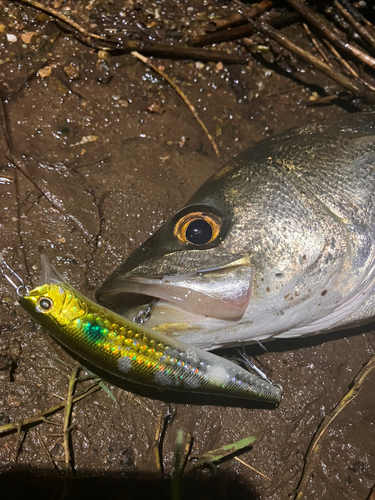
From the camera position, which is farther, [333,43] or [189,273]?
[333,43]

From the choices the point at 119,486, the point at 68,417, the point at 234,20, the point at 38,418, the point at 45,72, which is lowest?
Result: the point at 119,486

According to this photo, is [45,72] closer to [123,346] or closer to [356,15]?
[123,346]

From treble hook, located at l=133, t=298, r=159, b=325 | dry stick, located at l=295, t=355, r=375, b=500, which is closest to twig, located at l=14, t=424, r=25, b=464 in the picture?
treble hook, located at l=133, t=298, r=159, b=325

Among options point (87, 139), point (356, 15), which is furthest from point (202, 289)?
point (356, 15)

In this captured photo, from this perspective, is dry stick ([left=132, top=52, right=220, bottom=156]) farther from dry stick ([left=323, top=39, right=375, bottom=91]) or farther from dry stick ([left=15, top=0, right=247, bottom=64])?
dry stick ([left=323, top=39, right=375, bottom=91])

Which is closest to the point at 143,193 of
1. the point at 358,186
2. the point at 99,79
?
the point at 99,79

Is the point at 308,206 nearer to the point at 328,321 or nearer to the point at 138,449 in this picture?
the point at 328,321

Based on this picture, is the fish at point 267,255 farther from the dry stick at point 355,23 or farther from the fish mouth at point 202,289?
the dry stick at point 355,23
